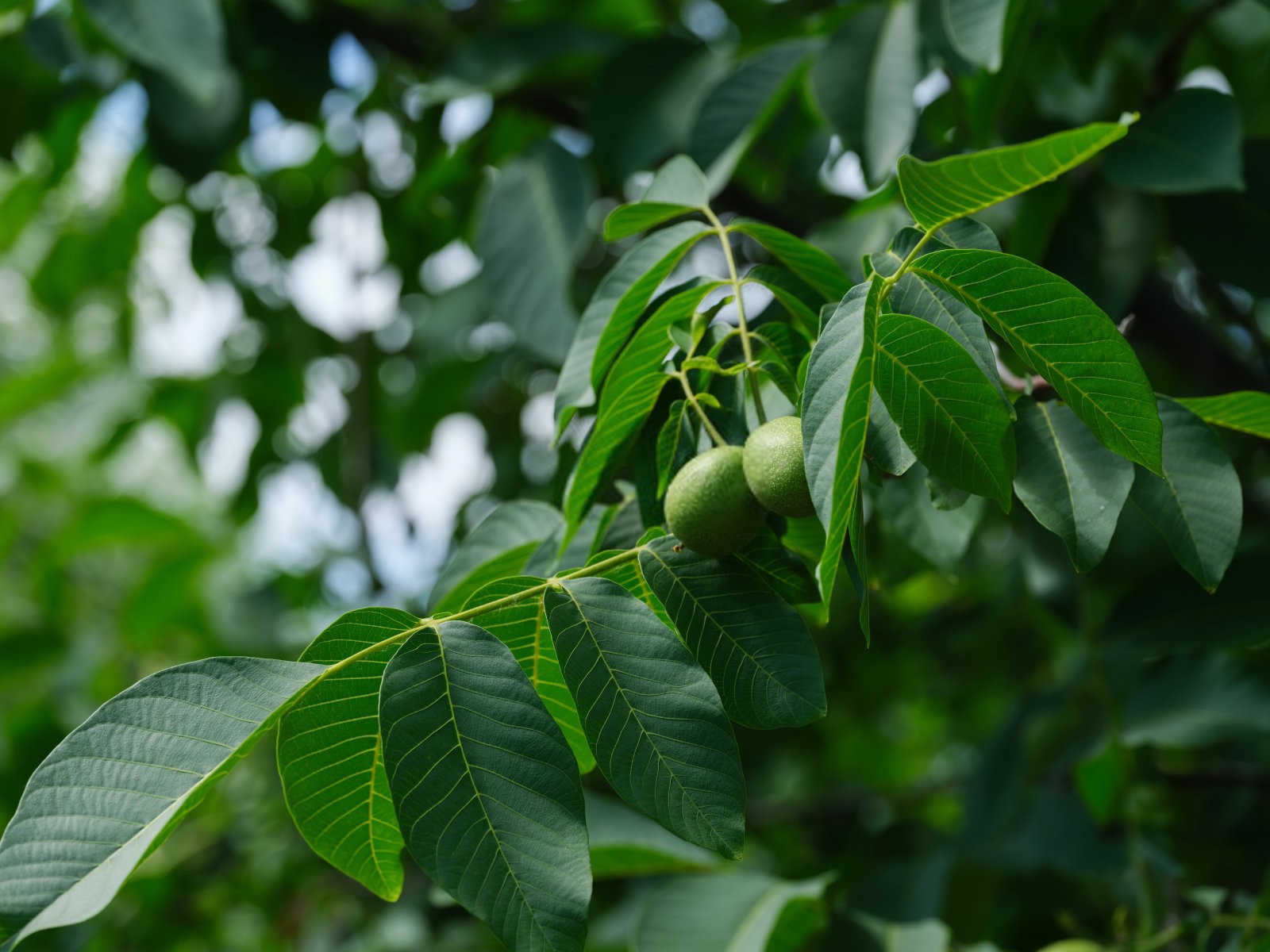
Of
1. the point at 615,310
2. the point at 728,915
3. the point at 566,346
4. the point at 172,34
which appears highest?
the point at 172,34

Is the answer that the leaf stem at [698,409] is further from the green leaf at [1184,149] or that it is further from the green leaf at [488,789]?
the green leaf at [1184,149]

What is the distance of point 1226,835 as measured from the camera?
158cm

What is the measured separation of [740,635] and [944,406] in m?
0.20

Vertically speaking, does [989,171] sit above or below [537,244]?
above

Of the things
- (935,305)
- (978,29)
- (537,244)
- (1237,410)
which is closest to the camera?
(935,305)

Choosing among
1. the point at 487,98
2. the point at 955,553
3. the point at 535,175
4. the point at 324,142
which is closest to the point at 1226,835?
the point at 955,553

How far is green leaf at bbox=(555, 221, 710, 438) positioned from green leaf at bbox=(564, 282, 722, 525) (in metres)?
0.03

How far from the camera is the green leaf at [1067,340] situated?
0.62m

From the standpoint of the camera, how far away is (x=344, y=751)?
670 millimetres

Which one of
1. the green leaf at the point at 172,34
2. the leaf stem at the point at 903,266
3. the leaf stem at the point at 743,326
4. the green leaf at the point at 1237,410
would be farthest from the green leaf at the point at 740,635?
the green leaf at the point at 172,34

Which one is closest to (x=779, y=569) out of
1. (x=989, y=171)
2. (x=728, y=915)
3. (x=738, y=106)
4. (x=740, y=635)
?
(x=740, y=635)

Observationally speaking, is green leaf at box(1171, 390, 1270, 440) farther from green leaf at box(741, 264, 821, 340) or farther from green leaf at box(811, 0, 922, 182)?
green leaf at box(811, 0, 922, 182)

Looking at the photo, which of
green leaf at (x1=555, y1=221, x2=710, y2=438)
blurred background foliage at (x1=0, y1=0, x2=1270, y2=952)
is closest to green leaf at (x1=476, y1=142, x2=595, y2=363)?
blurred background foliage at (x1=0, y1=0, x2=1270, y2=952)

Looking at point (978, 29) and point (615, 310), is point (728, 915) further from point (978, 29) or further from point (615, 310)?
point (978, 29)
